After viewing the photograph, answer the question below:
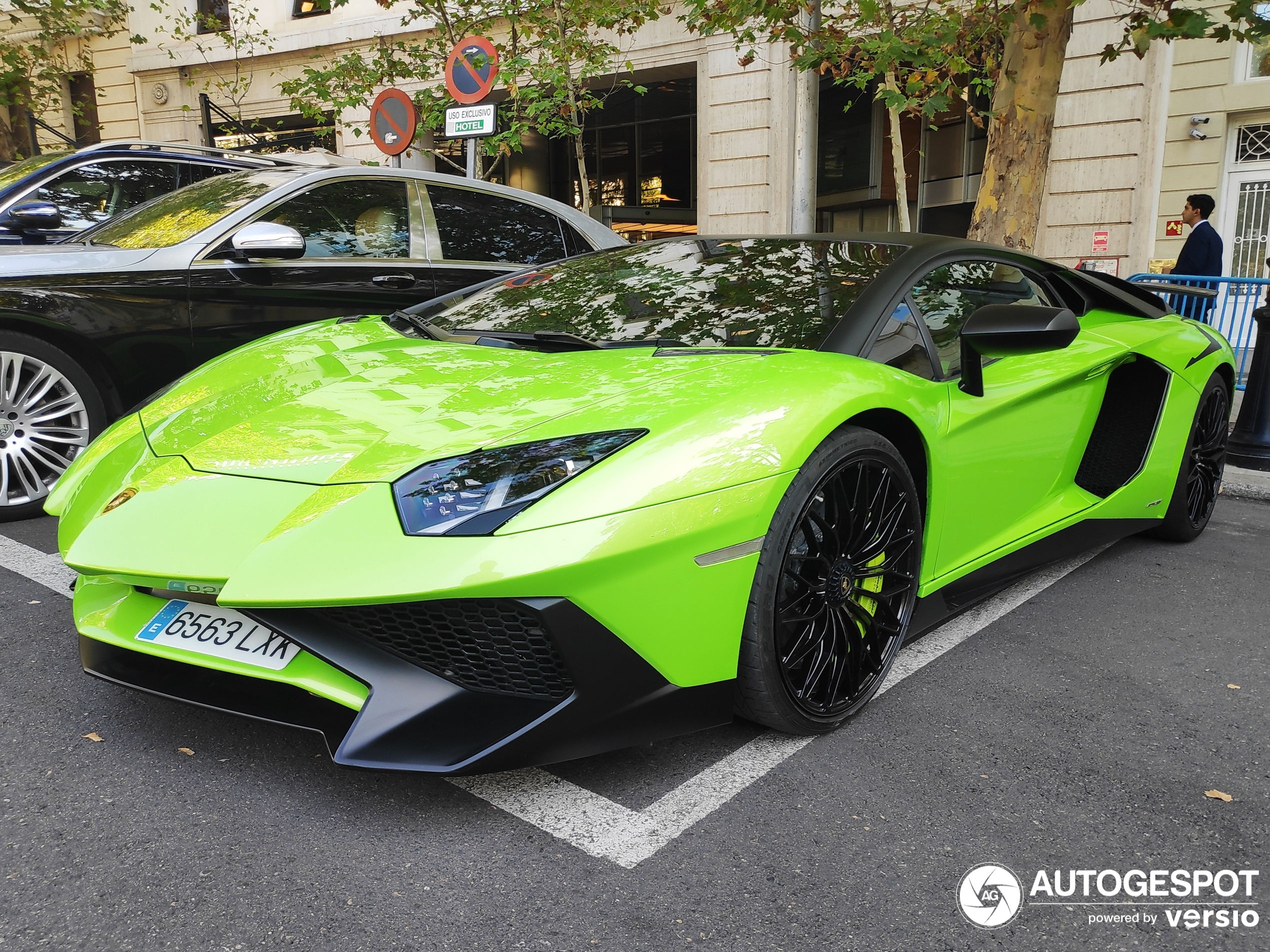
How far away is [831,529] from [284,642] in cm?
118

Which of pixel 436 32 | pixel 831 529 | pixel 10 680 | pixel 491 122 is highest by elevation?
pixel 436 32

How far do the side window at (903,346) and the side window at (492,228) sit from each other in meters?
2.91

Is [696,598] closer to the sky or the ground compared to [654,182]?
closer to the ground

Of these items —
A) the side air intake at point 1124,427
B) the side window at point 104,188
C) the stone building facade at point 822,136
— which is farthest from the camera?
the stone building facade at point 822,136

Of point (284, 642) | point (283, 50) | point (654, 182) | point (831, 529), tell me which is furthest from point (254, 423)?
point (283, 50)

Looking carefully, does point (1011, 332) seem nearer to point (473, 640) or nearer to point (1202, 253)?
point (473, 640)

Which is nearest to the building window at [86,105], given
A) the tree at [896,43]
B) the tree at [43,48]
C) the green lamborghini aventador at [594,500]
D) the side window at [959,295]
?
the tree at [43,48]

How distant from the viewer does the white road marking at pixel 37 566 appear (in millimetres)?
3268

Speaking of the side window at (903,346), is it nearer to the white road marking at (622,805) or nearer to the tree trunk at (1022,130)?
the white road marking at (622,805)

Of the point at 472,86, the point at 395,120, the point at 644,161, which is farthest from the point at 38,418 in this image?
the point at 644,161

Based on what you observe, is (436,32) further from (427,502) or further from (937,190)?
(427,502)

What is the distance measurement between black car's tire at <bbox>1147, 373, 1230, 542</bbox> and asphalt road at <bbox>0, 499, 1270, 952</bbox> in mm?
1263

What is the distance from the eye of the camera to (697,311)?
2.75 m

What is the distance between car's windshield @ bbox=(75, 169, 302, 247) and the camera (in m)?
4.31
